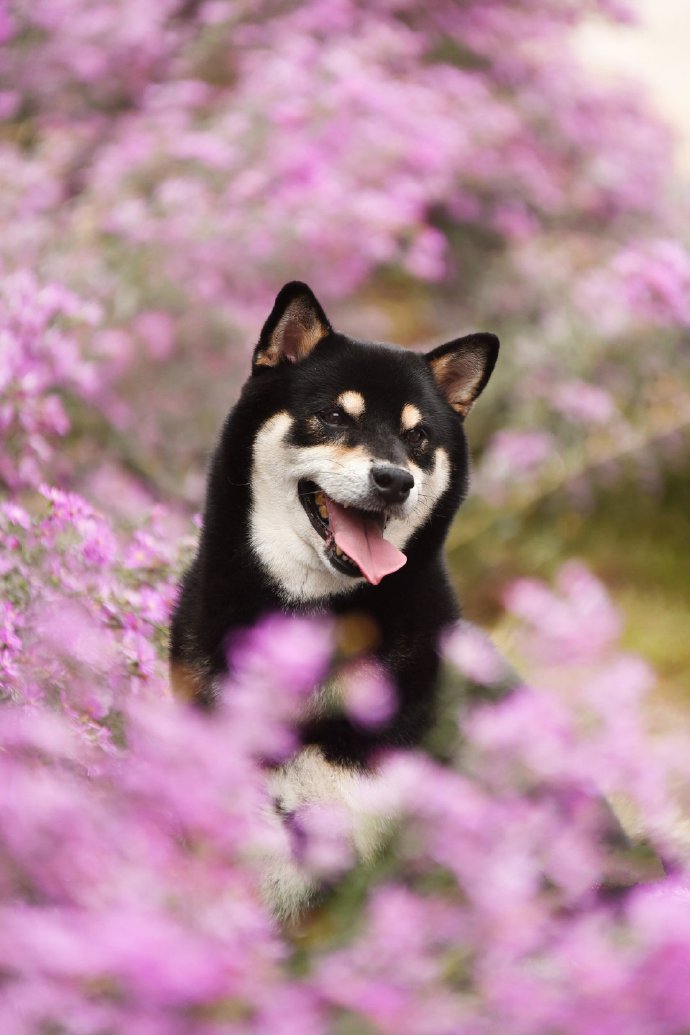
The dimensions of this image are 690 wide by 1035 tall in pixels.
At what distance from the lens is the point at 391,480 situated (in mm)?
2500

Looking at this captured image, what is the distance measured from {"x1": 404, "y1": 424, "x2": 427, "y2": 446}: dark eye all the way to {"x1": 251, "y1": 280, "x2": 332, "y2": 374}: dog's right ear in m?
0.37

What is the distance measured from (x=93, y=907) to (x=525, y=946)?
0.64 m

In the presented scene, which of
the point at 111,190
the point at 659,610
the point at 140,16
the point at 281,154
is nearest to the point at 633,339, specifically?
the point at 659,610

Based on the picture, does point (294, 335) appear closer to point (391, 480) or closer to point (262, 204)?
point (391, 480)

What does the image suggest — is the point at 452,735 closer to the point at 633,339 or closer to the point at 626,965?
the point at 626,965

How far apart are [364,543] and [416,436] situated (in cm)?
41

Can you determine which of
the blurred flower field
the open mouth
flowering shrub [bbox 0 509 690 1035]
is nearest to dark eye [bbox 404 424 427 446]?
the open mouth

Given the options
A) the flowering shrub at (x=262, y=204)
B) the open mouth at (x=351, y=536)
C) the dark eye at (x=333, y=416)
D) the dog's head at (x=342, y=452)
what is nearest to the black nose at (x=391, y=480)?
the dog's head at (x=342, y=452)

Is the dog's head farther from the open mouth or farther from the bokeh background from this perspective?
the bokeh background

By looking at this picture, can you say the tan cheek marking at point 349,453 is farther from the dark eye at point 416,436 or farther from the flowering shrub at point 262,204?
the flowering shrub at point 262,204

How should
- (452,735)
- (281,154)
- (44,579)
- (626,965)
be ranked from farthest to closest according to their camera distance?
(281,154) → (44,579) → (452,735) → (626,965)

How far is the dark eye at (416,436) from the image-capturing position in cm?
282

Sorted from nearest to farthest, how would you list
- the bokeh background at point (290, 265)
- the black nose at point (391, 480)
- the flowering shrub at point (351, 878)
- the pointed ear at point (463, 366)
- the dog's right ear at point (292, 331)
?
the flowering shrub at point (351, 878) < the black nose at point (391, 480) < the dog's right ear at point (292, 331) < the pointed ear at point (463, 366) < the bokeh background at point (290, 265)

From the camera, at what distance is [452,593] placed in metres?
2.86
